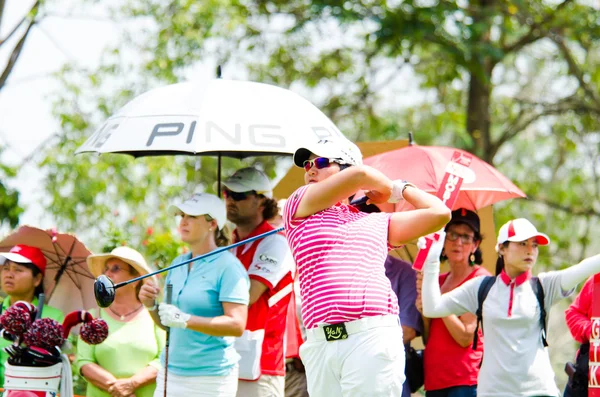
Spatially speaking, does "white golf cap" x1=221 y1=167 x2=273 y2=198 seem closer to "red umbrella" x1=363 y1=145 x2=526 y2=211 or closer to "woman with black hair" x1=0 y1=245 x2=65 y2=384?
"red umbrella" x1=363 y1=145 x2=526 y2=211

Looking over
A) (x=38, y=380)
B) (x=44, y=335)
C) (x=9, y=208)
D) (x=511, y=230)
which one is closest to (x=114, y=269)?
(x=44, y=335)

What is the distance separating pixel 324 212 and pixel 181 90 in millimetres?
2261

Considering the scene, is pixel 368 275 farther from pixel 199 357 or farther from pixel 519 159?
pixel 519 159

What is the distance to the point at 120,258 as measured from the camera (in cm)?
649

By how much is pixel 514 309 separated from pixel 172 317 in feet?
6.49

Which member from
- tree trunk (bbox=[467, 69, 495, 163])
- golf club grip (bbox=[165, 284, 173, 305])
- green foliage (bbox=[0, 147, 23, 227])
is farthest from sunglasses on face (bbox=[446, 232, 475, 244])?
tree trunk (bbox=[467, 69, 495, 163])

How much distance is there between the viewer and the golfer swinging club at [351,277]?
12.8 ft

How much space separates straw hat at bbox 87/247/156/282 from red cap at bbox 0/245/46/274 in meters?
0.42

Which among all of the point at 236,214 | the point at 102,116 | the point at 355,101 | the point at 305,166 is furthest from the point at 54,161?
the point at 305,166

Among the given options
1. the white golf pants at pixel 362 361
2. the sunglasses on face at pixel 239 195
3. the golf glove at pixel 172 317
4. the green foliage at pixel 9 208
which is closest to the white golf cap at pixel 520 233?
the sunglasses on face at pixel 239 195

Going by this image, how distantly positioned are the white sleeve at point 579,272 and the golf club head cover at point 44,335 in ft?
9.85

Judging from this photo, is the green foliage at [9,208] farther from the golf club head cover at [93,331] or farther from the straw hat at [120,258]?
the golf club head cover at [93,331]

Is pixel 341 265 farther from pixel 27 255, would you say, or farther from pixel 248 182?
pixel 27 255

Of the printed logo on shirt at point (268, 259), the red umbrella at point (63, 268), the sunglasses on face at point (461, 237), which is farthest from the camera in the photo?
the red umbrella at point (63, 268)
